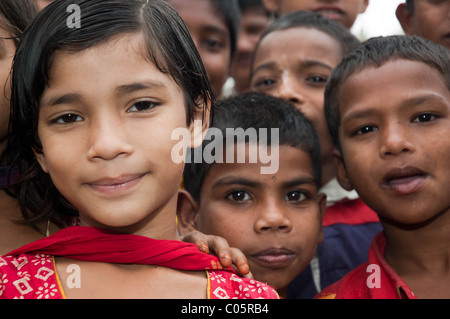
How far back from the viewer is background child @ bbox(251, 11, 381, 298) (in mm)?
2943

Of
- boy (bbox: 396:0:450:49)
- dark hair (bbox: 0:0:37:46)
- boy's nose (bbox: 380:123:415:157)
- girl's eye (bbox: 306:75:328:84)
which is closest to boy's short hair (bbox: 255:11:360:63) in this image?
girl's eye (bbox: 306:75:328:84)

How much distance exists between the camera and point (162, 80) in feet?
5.97

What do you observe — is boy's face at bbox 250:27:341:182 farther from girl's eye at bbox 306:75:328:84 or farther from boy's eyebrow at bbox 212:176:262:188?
boy's eyebrow at bbox 212:176:262:188

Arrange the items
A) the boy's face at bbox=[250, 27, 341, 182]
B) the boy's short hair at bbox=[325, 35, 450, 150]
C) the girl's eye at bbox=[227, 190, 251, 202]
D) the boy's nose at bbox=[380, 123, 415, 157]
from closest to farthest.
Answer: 1. the boy's nose at bbox=[380, 123, 415, 157]
2. the boy's short hair at bbox=[325, 35, 450, 150]
3. the girl's eye at bbox=[227, 190, 251, 202]
4. the boy's face at bbox=[250, 27, 341, 182]

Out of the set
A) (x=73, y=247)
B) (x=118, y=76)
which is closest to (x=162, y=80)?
(x=118, y=76)

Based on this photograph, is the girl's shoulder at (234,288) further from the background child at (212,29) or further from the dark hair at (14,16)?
the background child at (212,29)

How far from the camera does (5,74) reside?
214cm

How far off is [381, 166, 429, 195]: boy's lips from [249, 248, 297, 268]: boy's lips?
0.53 metres

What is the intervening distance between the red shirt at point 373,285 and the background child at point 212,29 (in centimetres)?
188

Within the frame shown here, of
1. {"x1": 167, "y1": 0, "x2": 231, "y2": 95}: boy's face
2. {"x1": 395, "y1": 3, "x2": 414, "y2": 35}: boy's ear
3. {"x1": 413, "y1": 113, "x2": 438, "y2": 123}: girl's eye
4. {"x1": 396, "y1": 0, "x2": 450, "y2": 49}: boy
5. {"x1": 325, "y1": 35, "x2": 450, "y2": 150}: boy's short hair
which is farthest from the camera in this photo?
{"x1": 167, "y1": 0, "x2": 231, "y2": 95}: boy's face

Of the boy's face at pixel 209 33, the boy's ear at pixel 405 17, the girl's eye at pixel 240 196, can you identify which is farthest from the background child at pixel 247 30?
the girl's eye at pixel 240 196

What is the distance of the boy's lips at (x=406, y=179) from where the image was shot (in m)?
2.28

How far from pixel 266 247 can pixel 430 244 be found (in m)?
0.69
